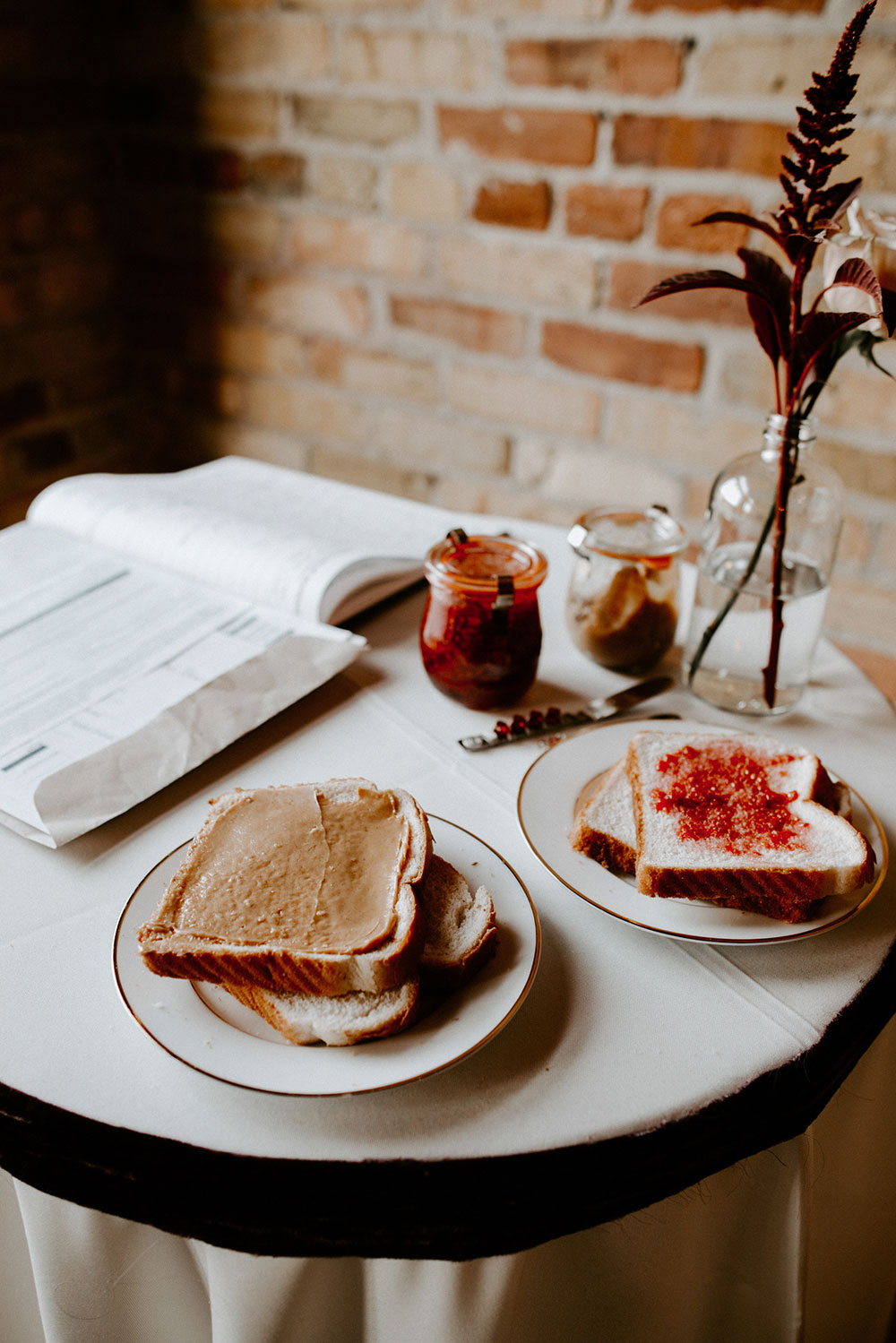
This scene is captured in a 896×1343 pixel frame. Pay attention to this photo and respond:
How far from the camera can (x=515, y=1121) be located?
574 millimetres

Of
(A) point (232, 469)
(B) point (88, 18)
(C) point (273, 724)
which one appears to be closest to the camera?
(C) point (273, 724)

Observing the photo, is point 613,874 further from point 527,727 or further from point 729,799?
point 527,727

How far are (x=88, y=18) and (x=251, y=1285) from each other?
2385 mm

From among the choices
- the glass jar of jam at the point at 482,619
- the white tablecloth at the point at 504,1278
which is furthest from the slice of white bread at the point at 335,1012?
the glass jar of jam at the point at 482,619

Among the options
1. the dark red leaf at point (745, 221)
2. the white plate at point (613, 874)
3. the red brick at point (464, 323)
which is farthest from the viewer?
the red brick at point (464, 323)

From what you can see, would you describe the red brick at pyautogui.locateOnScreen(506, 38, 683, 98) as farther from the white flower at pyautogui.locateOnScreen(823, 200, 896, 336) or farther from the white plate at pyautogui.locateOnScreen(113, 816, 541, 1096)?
the white plate at pyautogui.locateOnScreen(113, 816, 541, 1096)

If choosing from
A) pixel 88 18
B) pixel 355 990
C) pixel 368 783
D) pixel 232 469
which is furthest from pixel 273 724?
pixel 88 18

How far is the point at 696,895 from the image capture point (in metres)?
0.70

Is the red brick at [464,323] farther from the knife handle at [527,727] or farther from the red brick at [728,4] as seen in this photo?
the knife handle at [527,727]

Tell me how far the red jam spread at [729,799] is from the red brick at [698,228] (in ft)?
3.65

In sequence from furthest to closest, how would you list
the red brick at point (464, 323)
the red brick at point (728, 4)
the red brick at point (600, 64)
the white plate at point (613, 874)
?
1. the red brick at point (464, 323)
2. the red brick at point (600, 64)
3. the red brick at point (728, 4)
4. the white plate at point (613, 874)

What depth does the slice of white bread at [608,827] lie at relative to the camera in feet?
2.42

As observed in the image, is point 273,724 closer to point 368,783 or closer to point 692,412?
point 368,783

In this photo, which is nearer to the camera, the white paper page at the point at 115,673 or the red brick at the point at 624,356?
the white paper page at the point at 115,673
